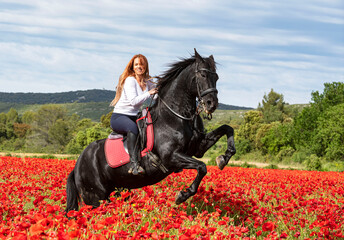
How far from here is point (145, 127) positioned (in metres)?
6.32

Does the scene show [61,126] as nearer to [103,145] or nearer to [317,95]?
[317,95]

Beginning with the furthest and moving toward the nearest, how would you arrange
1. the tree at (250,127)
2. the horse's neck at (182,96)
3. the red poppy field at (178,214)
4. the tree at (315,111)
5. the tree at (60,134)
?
the tree at (250,127) < the tree at (60,134) < the tree at (315,111) < the horse's neck at (182,96) < the red poppy field at (178,214)

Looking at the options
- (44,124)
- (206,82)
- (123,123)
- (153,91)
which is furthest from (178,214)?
(44,124)

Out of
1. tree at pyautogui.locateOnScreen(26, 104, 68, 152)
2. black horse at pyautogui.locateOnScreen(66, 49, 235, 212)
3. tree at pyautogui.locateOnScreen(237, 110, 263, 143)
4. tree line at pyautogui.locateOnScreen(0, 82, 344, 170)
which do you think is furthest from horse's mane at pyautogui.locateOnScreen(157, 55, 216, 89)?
tree at pyautogui.locateOnScreen(26, 104, 68, 152)

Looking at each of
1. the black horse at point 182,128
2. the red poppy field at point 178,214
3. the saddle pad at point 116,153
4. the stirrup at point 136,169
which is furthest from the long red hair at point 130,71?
the red poppy field at point 178,214

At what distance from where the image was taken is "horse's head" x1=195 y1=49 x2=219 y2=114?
561cm

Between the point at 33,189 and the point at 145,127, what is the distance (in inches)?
111

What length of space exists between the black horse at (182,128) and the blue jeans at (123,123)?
385 millimetres

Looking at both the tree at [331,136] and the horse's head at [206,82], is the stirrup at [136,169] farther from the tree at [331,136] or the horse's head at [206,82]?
the tree at [331,136]

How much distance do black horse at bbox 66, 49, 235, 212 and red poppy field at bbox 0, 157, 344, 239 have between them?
17.0 inches

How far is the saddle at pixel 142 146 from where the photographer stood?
612cm

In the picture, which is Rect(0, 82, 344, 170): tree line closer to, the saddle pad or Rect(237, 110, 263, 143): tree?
Rect(237, 110, 263, 143): tree

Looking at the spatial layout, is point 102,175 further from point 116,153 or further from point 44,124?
A: point 44,124

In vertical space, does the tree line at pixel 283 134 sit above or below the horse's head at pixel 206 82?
below
